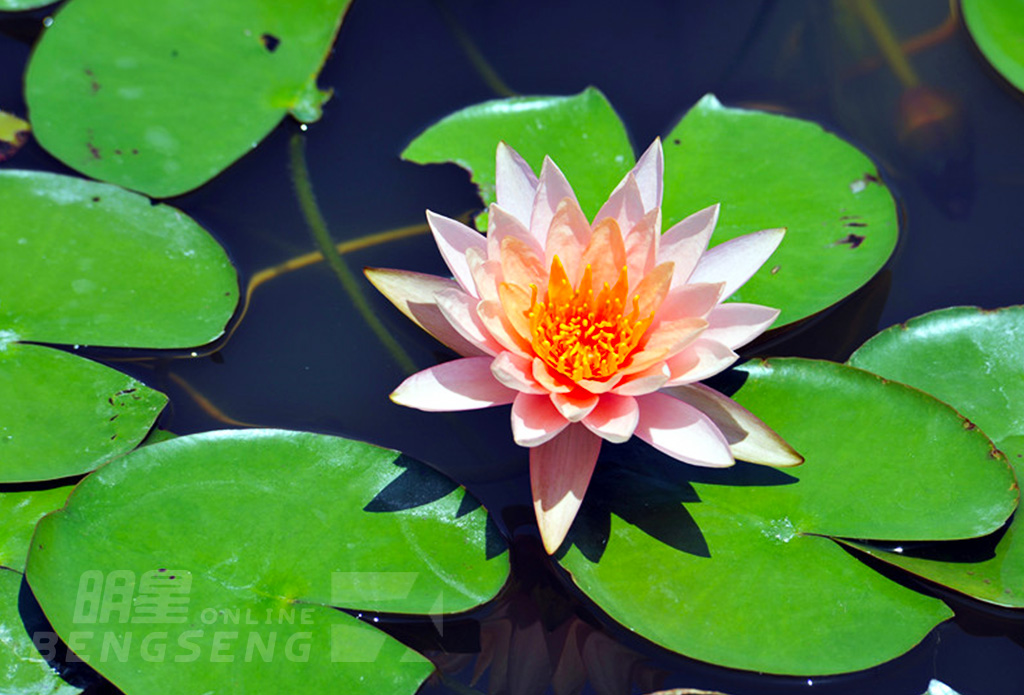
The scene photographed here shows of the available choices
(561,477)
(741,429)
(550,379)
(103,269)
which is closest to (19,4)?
(103,269)

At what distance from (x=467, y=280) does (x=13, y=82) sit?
8.86 feet

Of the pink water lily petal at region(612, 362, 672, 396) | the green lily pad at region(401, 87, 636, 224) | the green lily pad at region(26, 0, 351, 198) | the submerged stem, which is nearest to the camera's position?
the pink water lily petal at region(612, 362, 672, 396)

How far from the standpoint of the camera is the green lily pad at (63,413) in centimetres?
254

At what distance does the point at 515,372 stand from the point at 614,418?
1.00ft

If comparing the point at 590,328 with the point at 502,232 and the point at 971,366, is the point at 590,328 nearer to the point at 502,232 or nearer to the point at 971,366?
the point at 502,232

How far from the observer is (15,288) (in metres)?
2.85

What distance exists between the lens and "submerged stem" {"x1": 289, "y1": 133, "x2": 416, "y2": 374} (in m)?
3.05

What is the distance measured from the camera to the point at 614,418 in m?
2.19

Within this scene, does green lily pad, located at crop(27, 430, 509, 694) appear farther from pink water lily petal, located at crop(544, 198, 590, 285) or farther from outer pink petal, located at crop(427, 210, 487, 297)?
pink water lily petal, located at crop(544, 198, 590, 285)

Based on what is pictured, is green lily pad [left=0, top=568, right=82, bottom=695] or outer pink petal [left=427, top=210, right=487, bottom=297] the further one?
outer pink petal [left=427, top=210, right=487, bottom=297]

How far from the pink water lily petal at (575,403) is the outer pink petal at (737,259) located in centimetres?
53

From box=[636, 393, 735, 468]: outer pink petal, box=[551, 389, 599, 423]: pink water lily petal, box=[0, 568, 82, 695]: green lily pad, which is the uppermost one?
box=[551, 389, 599, 423]: pink water lily petal

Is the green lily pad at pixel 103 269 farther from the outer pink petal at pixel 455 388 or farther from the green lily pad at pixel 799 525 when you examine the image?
the green lily pad at pixel 799 525

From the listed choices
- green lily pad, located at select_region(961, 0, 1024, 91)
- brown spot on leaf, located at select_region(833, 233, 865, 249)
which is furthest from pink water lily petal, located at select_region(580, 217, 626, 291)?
green lily pad, located at select_region(961, 0, 1024, 91)
